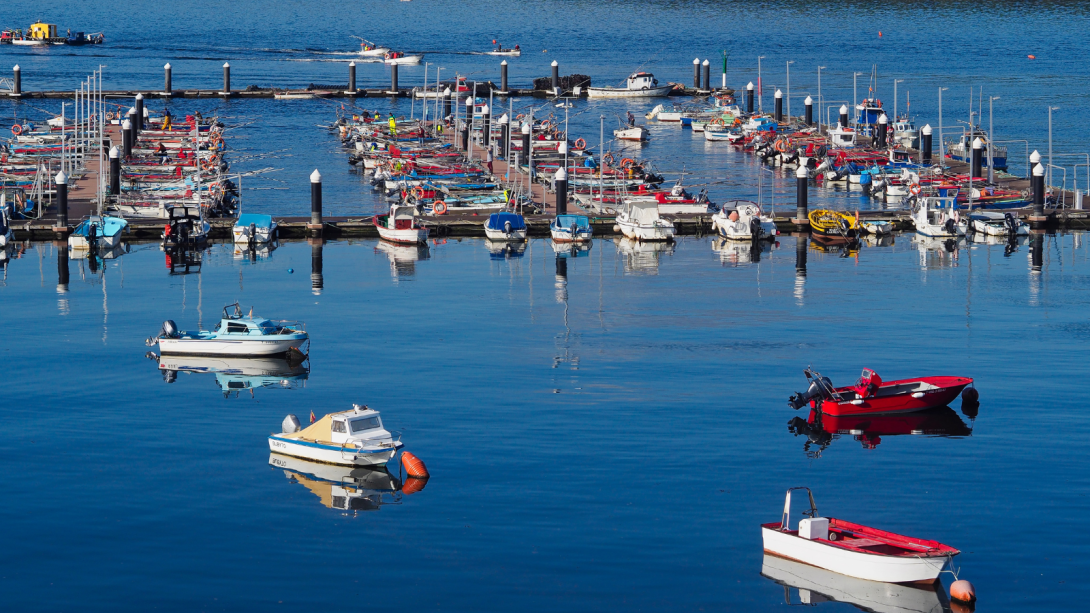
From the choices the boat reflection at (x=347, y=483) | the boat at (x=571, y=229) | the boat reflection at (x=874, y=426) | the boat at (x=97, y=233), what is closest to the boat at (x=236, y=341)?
the boat reflection at (x=347, y=483)

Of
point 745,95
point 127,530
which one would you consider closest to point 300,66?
point 745,95

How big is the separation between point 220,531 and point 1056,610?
62.6ft

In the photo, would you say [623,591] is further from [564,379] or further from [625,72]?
[625,72]

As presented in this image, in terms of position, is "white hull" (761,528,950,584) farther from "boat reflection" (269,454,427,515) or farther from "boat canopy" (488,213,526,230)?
"boat canopy" (488,213,526,230)

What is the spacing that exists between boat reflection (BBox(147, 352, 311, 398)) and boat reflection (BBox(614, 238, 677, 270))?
2307cm

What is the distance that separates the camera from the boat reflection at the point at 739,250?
75125 millimetres

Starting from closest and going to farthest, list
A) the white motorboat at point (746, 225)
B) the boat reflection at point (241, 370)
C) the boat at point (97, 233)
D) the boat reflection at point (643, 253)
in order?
the boat reflection at point (241, 370) < the boat reflection at point (643, 253) < the boat at point (97, 233) < the white motorboat at point (746, 225)

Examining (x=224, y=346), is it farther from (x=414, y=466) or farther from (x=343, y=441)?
(x=414, y=466)

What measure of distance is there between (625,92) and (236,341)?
329 feet

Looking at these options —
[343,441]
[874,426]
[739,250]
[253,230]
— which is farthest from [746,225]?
[343,441]

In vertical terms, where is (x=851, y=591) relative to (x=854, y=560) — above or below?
below

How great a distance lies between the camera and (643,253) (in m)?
76.9

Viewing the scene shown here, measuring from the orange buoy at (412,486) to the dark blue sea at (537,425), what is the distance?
222 millimetres

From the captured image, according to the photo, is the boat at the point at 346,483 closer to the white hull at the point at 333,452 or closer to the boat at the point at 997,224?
the white hull at the point at 333,452
